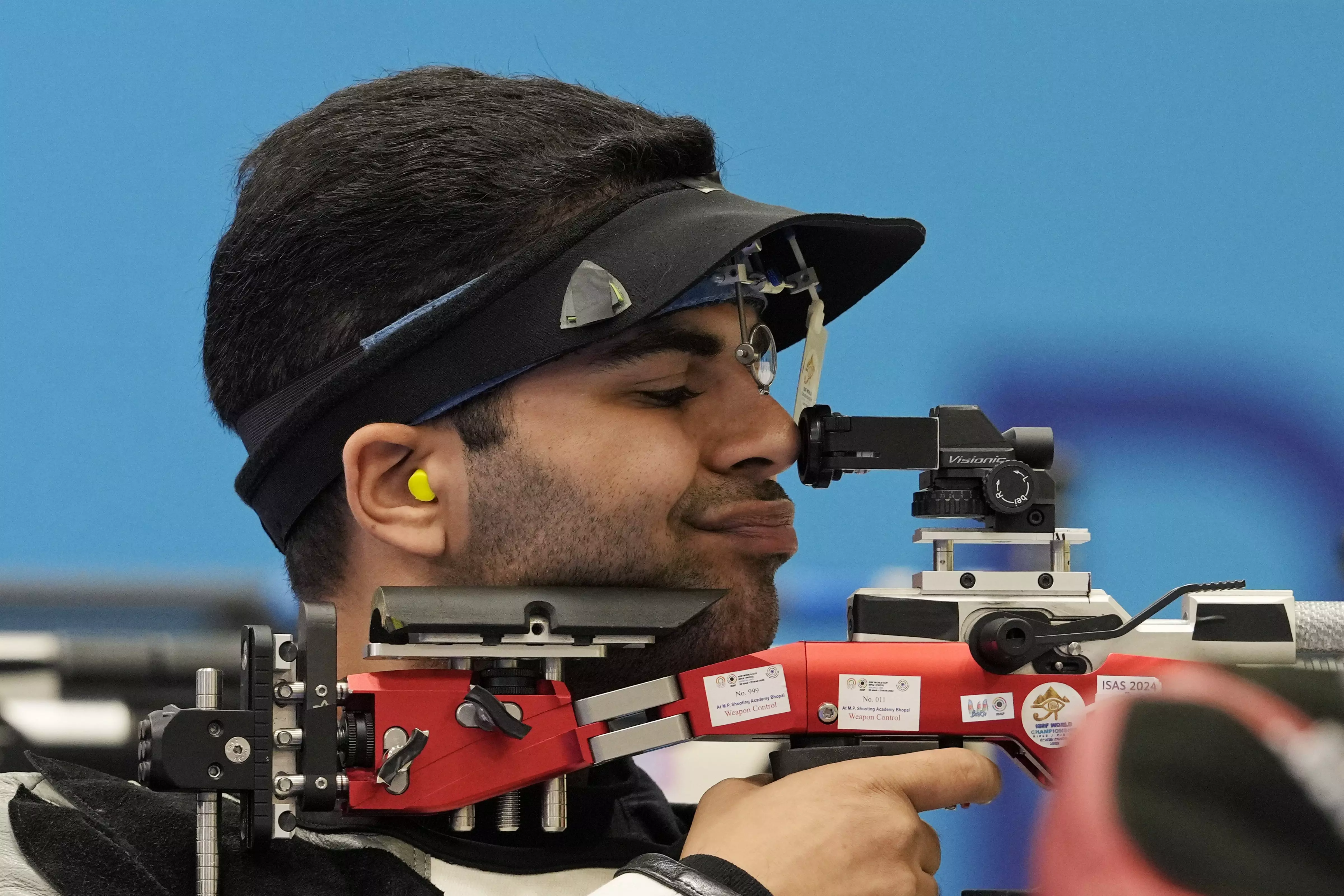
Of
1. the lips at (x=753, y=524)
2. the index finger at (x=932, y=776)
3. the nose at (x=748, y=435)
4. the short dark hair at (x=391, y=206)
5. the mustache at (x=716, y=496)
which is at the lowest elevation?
the index finger at (x=932, y=776)

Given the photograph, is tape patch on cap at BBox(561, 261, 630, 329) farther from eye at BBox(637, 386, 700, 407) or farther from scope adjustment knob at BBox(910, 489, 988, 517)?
scope adjustment knob at BBox(910, 489, 988, 517)

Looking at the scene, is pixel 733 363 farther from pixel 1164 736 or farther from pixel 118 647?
pixel 118 647

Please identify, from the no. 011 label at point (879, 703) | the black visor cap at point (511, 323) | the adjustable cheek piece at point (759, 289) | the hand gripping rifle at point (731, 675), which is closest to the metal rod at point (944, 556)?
the hand gripping rifle at point (731, 675)

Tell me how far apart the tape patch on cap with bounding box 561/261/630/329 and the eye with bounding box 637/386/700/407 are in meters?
0.10

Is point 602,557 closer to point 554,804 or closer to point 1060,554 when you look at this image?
point 554,804

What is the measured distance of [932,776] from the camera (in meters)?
1.17

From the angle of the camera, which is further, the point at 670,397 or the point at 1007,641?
the point at 670,397

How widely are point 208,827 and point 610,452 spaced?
0.48 m

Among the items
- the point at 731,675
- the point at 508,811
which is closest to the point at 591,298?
the point at 731,675

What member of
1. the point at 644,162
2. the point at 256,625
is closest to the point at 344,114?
the point at 644,162

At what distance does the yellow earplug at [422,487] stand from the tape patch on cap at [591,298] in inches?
8.4

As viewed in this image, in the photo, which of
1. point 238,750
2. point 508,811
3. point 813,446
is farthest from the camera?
point 813,446

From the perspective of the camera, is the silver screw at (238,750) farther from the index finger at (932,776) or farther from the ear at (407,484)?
the index finger at (932,776)

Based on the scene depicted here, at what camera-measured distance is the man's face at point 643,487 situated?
4.30 ft
